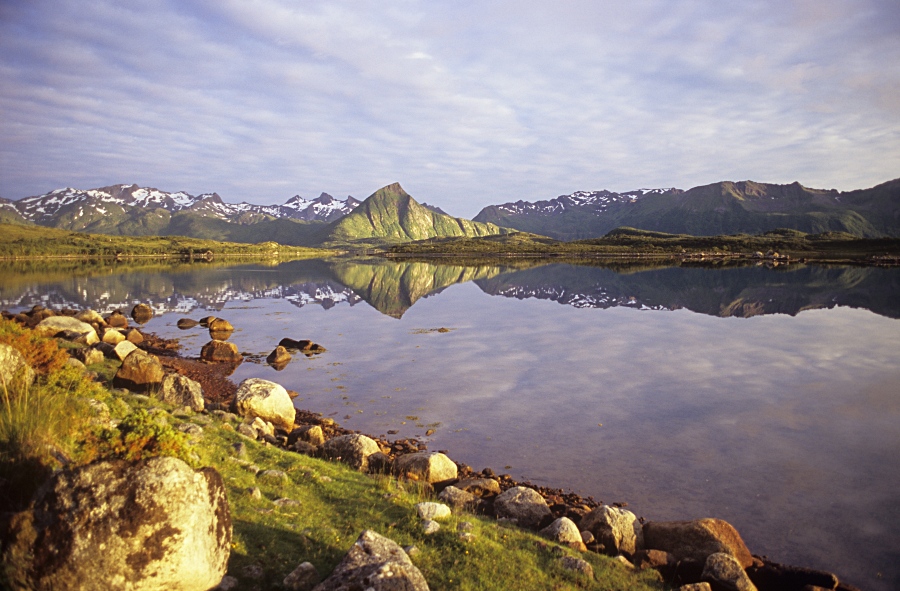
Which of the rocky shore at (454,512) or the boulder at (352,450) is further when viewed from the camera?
the boulder at (352,450)

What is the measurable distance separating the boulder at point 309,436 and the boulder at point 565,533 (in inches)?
389

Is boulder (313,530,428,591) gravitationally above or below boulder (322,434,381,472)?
above

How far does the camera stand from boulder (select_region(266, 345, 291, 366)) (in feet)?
116

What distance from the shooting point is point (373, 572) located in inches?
327

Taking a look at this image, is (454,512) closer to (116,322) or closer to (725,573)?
(725,573)

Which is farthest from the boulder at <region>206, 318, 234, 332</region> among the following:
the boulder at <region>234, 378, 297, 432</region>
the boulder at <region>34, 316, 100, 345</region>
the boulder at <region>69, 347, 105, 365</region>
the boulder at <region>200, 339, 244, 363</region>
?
the boulder at <region>234, 378, 297, 432</region>

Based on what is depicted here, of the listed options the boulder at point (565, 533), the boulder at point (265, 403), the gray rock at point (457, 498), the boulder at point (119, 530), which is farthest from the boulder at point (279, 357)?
the boulder at point (119, 530)

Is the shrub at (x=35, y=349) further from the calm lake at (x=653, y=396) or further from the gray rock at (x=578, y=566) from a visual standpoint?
the gray rock at (x=578, y=566)

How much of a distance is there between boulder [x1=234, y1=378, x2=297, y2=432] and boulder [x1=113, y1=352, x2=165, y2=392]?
3914mm

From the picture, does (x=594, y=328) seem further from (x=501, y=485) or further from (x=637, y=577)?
(x=637, y=577)

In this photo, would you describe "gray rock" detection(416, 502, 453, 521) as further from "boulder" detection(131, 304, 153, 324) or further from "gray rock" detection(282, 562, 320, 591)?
"boulder" detection(131, 304, 153, 324)

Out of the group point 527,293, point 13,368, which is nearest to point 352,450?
point 13,368

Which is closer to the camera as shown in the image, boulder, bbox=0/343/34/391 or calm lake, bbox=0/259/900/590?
boulder, bbox=0/343/34/391

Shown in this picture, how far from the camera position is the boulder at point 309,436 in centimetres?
1966
